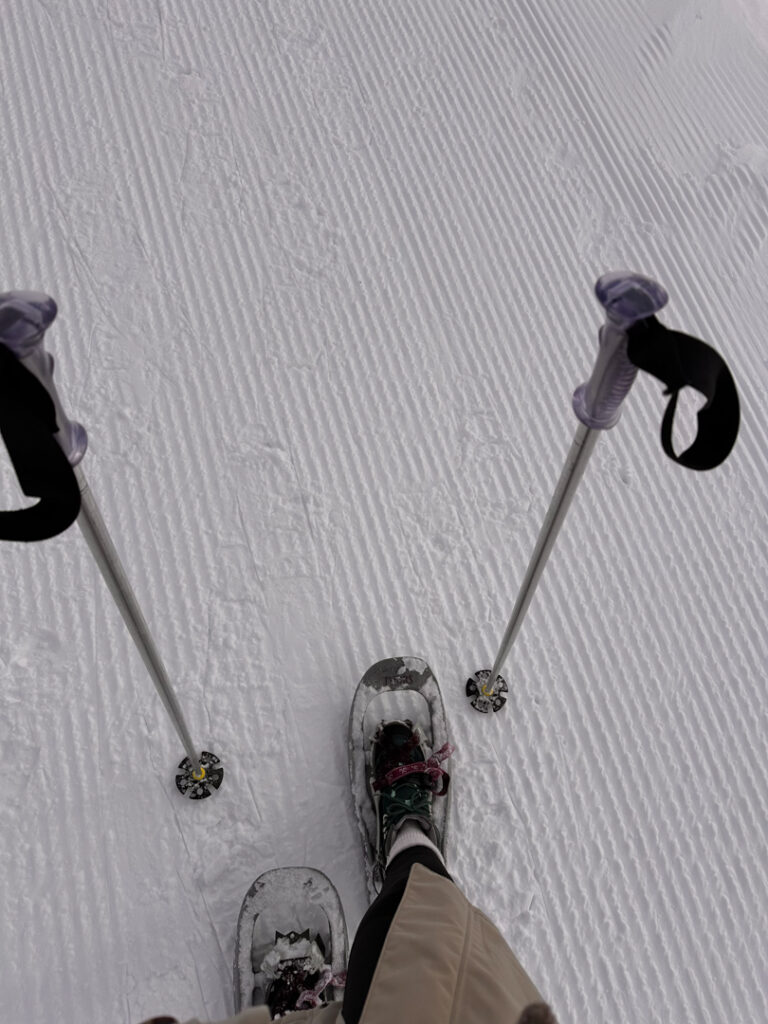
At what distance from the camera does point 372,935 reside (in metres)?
0.67

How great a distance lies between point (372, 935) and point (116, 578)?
0.38 m

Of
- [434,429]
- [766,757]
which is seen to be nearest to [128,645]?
[434,429]

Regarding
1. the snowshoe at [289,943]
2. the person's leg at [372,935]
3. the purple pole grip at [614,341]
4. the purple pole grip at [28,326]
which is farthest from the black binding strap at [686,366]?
the snowshoe at [289,943]

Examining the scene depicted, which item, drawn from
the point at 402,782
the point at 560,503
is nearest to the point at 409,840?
the point at 402,782

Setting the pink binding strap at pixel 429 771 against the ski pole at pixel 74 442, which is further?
the pink binding strap at pixel 429 771

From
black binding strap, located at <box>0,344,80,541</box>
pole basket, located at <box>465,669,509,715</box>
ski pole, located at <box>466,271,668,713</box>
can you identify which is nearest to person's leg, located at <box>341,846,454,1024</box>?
pole basket, located at <box>465,669,509,715</box>

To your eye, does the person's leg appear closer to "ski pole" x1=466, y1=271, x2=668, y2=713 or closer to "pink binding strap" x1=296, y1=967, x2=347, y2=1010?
"pink binding strap" x1=296, y1=967, x2=347, y2=1010

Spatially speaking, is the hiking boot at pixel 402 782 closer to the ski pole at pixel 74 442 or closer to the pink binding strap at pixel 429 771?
the pink binding strap at pixel 429 771

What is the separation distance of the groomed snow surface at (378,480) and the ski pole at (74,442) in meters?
0.20

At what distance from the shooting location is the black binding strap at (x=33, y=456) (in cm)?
39

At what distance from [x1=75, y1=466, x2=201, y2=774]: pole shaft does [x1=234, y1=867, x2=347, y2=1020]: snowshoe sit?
0.75ft

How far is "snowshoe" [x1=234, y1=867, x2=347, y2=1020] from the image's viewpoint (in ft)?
2.59

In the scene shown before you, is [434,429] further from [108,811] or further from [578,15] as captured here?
[578,15]

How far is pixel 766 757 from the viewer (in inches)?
37.5
